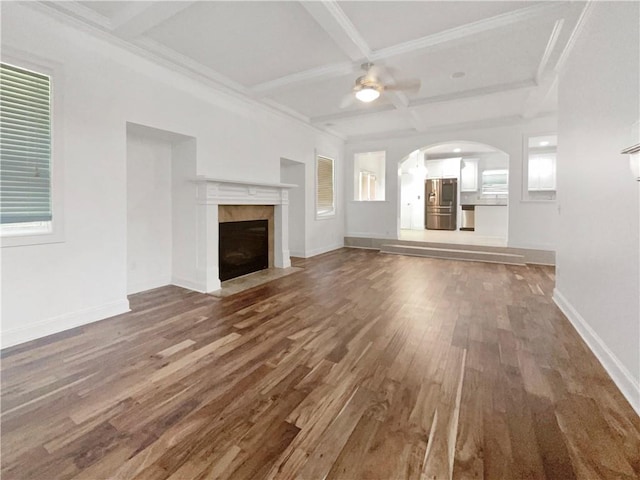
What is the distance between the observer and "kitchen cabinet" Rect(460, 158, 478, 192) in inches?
407

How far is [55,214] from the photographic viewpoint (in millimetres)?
2695

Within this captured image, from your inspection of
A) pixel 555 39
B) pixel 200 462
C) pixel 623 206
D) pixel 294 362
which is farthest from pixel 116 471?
pixel 555 39

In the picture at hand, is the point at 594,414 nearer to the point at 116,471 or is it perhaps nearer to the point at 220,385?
the point at 220,385

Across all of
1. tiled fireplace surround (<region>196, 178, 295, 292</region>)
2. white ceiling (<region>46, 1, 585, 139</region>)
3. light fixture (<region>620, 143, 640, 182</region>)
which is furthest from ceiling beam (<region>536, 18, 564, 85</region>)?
tiled fireplace surround (<region>196, 178, 295, 292</region>)

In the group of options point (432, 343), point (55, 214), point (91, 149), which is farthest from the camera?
point (91, 149)

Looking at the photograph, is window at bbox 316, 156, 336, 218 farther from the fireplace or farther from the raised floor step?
the fireplace

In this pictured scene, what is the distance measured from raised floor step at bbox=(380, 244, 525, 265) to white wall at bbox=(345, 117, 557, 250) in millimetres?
438

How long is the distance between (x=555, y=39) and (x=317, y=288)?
391cm

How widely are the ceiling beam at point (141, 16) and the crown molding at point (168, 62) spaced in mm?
171

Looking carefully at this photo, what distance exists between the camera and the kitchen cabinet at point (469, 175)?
33.9 ft

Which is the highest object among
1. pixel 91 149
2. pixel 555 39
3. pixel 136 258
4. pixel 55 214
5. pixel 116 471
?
pixel 555 39

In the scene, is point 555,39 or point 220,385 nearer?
point 220,385

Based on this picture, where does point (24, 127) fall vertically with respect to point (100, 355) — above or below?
above

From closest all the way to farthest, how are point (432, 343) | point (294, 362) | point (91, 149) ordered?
point (294, 362), point (432, 343), point (91, 149)
